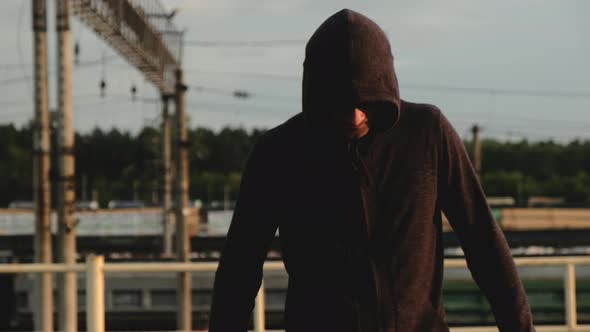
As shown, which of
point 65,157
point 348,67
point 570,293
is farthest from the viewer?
point 65,157

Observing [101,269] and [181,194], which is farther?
[181,194]

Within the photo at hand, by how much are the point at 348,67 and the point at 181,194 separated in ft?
77.8

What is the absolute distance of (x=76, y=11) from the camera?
55.9 feet

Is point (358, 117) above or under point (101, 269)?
above

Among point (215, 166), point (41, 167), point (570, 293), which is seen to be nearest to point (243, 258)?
point (570, 293)

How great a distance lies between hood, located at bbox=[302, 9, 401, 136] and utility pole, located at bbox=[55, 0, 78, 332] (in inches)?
562

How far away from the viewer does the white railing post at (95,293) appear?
6156 millimetres

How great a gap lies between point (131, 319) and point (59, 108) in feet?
43.8

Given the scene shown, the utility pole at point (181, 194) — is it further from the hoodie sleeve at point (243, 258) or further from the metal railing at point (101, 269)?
the hoodie sleeve at point (243, 258)

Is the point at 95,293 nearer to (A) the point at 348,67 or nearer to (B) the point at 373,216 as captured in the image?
(B) the point at 373,216

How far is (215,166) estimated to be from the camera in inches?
5335

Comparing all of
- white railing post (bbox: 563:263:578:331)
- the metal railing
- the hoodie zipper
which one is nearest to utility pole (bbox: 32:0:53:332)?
the metal railing

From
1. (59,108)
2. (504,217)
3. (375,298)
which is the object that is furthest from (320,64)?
(504,217)

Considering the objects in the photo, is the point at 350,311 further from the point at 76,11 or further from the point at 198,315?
the point at 198,315
